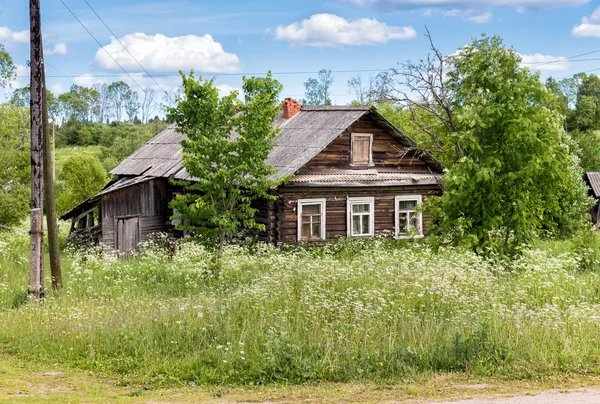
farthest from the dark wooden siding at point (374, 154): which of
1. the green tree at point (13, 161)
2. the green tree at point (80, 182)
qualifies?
the green tree at point (80, 182)

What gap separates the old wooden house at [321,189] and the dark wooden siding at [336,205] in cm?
3

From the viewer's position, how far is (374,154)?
25359 millimetres

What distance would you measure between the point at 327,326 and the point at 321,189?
13.0 m

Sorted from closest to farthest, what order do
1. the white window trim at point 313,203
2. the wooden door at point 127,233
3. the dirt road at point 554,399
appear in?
the dirt road at point 554,399, the white window trim at point 313,203, the wooden door at point 127,233

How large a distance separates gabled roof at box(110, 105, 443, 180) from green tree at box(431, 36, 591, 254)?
805cm

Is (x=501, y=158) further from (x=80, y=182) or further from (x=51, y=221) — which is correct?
(x=80, y=182)

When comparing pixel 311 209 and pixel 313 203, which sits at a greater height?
pixel 313 203

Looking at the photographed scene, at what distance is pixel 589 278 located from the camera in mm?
15125

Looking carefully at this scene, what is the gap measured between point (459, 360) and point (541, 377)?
1128 millimetres

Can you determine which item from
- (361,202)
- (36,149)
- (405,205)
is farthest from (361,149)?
(36,149)

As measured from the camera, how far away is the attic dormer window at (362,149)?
24859mm

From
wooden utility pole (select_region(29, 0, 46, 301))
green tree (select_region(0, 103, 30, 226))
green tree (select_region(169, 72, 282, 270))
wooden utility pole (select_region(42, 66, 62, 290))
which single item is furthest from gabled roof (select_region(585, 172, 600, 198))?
wooden utility pole (select_region(29, 0, 46, 301))

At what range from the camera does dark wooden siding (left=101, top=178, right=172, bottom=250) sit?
24.9 meters

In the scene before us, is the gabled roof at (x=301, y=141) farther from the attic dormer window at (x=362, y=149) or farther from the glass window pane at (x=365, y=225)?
the glass window pane at (x=365, y=225)
